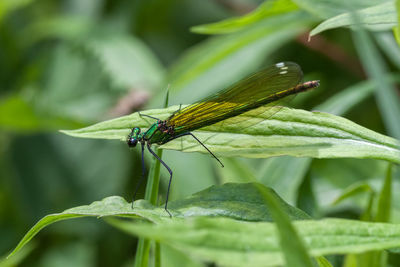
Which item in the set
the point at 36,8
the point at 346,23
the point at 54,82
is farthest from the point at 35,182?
the point at 346,23

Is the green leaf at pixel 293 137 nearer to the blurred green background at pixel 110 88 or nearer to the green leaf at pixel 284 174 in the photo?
the green leaf at pixel 284 174

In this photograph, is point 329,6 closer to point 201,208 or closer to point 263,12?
point 263,12

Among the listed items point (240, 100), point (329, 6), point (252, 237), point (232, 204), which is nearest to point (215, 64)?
point (240, 100)

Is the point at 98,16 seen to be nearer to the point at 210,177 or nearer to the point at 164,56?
the point at 164,56

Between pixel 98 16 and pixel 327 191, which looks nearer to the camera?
pixel 327 191

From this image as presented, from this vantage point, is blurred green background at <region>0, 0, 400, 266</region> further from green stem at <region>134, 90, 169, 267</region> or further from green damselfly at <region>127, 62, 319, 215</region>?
green stem at <region>134, 90, 169, 267</region>

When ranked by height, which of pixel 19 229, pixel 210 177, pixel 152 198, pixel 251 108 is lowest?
pixel 19 229

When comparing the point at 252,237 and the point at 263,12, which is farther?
the point at 263,12
